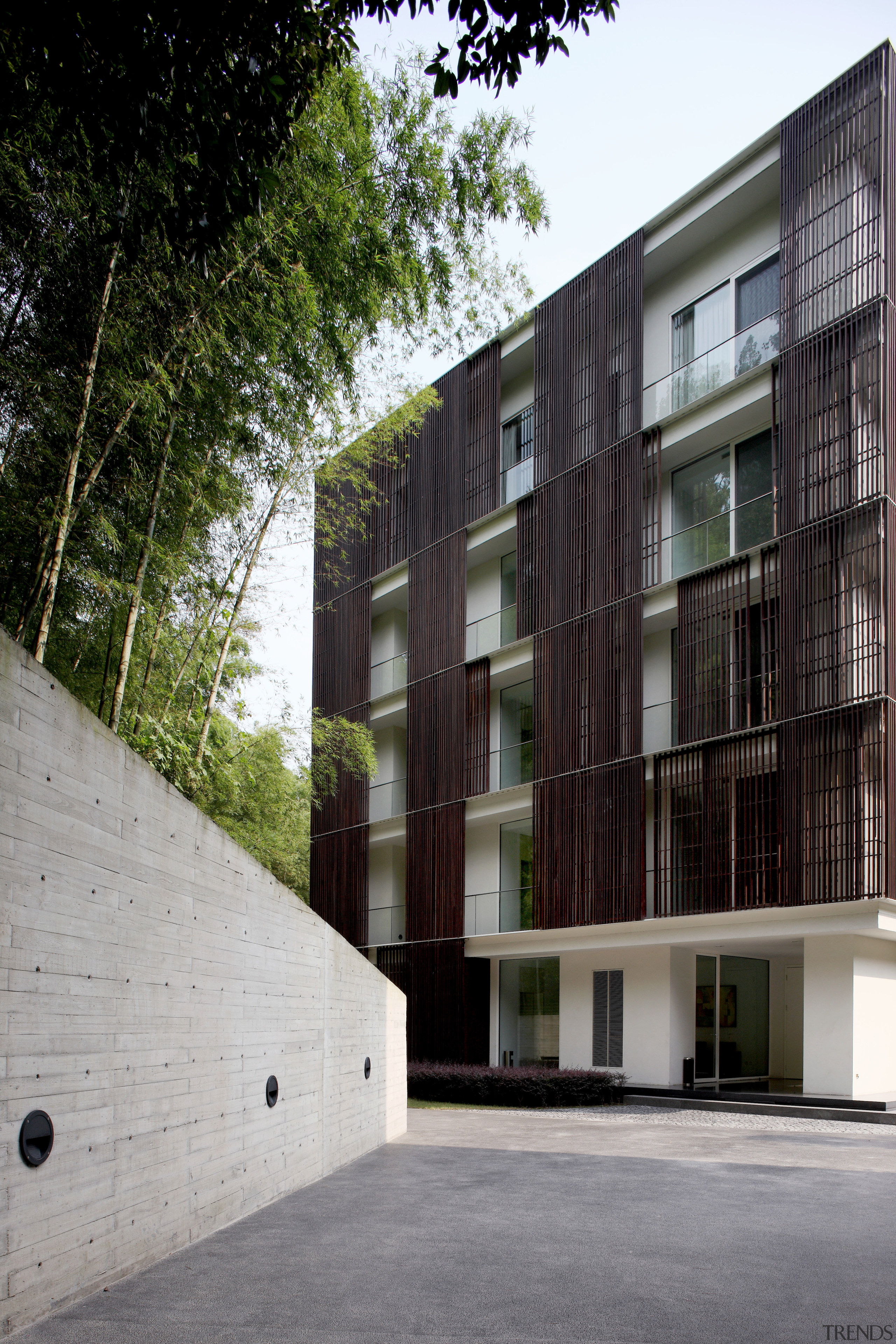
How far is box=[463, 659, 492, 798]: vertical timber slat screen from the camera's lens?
2067 cm

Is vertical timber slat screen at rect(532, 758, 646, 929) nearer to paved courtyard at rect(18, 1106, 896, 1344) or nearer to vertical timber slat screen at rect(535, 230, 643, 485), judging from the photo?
vertical timber slat screen at rect(535, 230, 643, 485)

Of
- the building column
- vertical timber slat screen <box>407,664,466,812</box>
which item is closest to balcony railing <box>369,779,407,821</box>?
vertical timber slat screen <box>407,664,466,812</box>

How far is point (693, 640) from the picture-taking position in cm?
1684

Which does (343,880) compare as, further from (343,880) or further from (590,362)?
(590,362)

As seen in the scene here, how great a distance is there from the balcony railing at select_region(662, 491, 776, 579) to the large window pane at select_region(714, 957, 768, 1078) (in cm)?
665

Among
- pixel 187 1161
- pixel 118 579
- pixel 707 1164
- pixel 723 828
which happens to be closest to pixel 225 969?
pixel 187 1161

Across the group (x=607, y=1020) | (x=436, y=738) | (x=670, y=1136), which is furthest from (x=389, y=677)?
(x=670, y=1136)

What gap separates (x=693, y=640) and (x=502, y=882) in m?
6.35

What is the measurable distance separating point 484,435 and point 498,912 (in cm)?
918

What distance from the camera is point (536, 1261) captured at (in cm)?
568

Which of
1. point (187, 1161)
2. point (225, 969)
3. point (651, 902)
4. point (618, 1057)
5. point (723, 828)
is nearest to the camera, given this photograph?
point (187, 1161)

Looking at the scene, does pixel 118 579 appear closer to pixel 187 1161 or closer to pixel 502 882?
pixel 187 1161

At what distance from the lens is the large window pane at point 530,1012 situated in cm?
1961

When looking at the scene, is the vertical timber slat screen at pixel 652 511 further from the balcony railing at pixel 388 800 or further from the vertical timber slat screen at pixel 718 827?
the balcony railing at pixel 388 800
